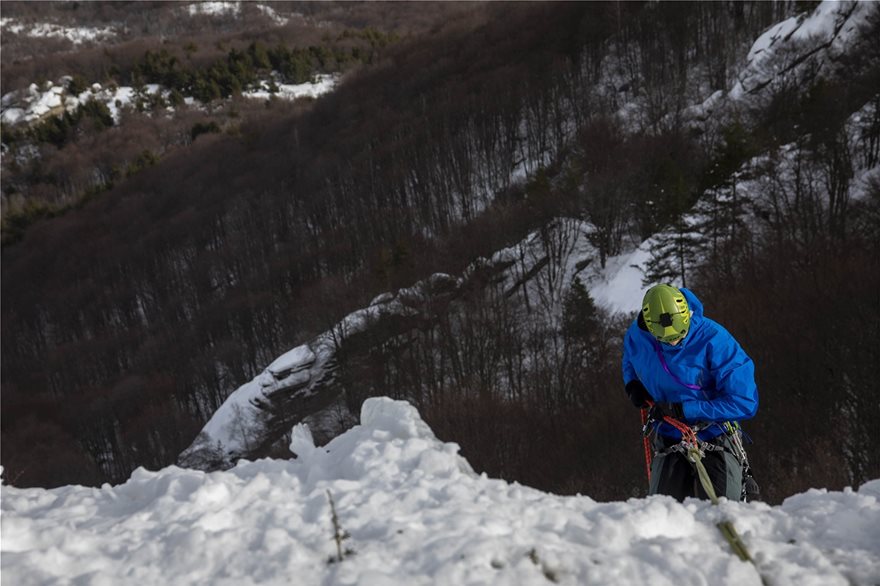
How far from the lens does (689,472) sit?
4559 mm

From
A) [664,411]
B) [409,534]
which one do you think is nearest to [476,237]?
[664,411]

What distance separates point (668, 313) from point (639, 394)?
34.7 inches

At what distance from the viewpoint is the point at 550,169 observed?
46.6 m

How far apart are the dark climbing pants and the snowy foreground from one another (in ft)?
2.18

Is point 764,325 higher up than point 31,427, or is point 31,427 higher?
point 764,325

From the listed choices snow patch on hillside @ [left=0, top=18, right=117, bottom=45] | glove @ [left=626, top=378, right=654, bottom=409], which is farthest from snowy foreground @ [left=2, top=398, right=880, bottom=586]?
snow patch on hillside @ [left=0, top=18, right=117, bottom=45]

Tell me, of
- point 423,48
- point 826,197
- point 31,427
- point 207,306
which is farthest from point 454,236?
point 423,48

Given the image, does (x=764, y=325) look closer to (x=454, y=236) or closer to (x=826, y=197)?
(x=826, y=197)

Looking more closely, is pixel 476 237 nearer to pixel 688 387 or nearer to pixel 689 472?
pixel 689 472

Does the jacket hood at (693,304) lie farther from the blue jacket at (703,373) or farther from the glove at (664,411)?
the glove at (664,411)

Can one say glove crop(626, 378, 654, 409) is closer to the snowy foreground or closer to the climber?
the climber

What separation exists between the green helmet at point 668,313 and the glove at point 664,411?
0.60 m

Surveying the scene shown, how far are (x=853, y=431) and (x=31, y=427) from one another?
Answer: 56557 millimetres

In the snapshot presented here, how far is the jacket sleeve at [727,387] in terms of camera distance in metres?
4.04
